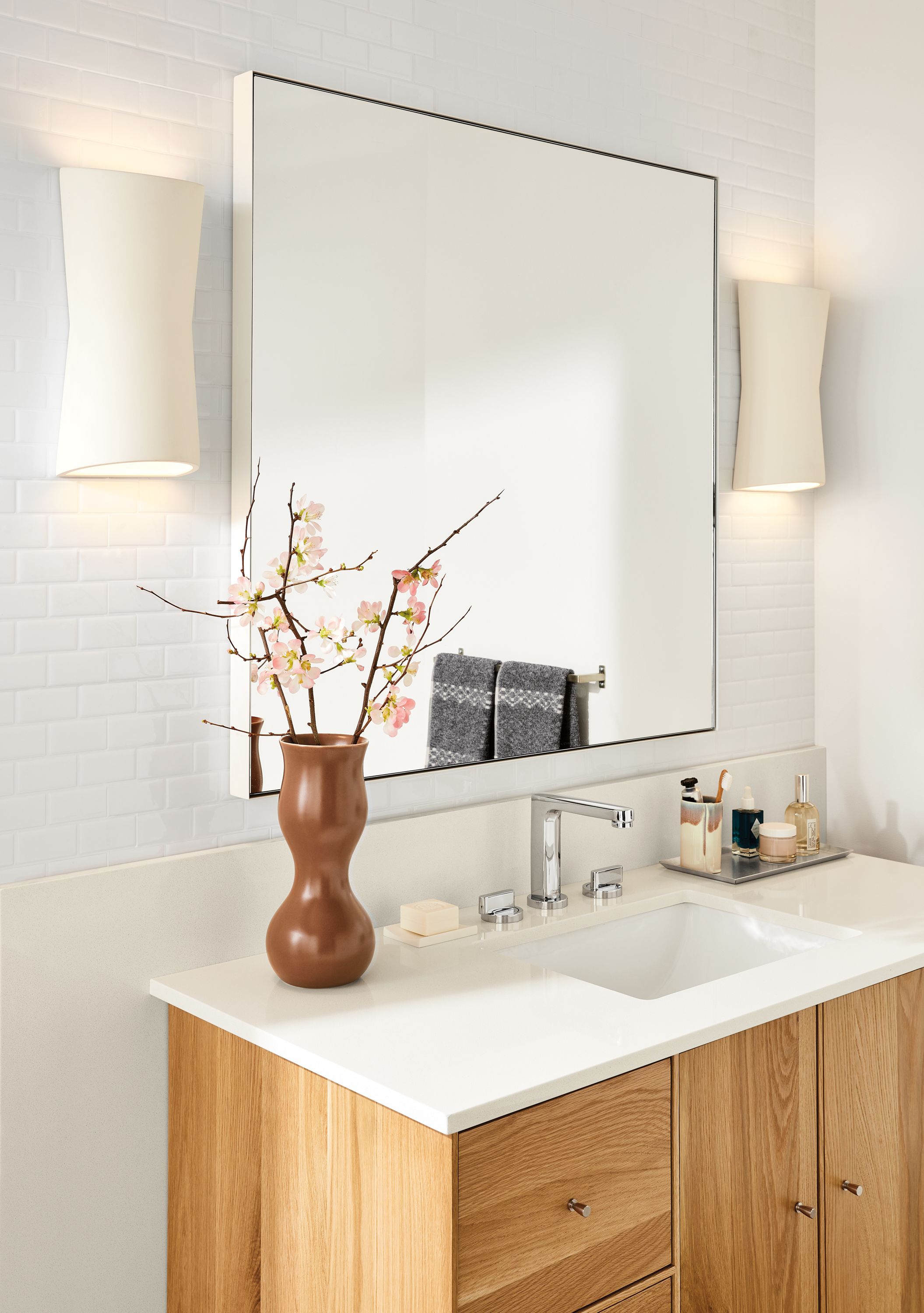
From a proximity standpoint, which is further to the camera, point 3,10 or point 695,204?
point 695,204

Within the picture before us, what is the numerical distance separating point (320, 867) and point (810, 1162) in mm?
791

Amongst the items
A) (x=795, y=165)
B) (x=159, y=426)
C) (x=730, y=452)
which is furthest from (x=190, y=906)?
(x=795, y=165)

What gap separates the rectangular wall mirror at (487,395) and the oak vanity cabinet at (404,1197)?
0.45 metres

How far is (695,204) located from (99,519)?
132cm

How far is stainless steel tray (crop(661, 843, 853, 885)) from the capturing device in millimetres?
2143

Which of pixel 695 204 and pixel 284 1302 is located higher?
pixel 695 204

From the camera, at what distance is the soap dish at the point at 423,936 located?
1770mm

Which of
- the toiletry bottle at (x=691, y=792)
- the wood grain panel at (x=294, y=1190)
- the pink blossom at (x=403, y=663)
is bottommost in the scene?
the wood grain panel at (x=294, y=1190)

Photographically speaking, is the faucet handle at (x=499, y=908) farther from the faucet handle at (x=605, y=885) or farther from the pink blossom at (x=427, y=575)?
the pink blossom at (x=427, y=575)

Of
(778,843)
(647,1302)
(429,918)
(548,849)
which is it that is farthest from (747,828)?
(647,1302)

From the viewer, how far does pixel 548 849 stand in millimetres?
1973

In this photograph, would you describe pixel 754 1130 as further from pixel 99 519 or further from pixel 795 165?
pixel 795 165

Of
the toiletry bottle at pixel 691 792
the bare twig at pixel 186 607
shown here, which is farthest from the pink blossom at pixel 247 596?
the toiletry bottle at pixel 691 792

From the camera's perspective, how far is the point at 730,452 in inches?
95.3
